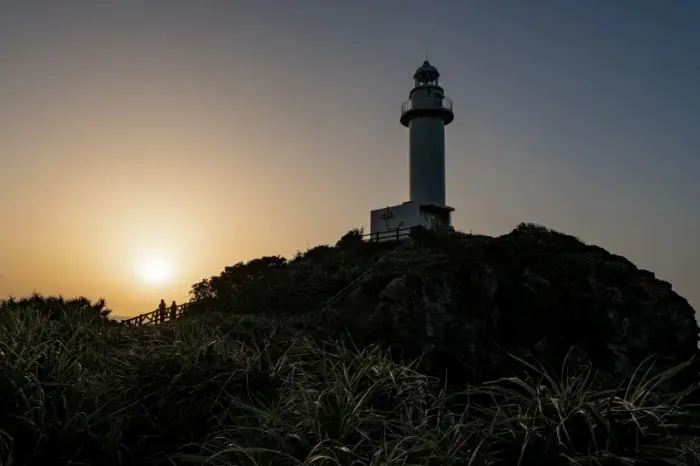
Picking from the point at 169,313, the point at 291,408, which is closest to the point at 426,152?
the point at 169,313

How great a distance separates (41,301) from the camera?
1590 cm

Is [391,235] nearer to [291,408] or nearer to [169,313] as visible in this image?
[169,313]

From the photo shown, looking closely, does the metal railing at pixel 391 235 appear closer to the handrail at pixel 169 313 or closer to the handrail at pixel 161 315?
the handrail at pixel 169 313

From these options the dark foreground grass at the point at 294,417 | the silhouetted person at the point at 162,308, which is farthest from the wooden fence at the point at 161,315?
the dark foreground grass at the point at 294,417

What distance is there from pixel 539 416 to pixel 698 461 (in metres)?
0.93

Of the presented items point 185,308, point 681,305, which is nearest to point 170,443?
point 185,308

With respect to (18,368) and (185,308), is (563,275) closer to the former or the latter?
(185,308)

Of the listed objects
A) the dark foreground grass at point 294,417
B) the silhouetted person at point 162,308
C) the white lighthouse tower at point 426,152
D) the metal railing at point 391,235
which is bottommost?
the dark foreground grass at point 294,417

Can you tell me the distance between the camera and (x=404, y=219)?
38.7m

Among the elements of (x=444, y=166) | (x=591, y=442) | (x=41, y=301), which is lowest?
(x=591, y=442)

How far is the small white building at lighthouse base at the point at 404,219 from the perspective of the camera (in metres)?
37.3

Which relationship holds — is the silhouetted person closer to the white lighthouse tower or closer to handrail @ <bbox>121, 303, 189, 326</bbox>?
handrail @ <bbox>121, 303, 189, 326</bbox>

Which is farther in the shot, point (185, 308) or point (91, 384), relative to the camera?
point (185, 308)

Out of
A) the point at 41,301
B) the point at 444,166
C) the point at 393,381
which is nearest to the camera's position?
the point at 393,381
